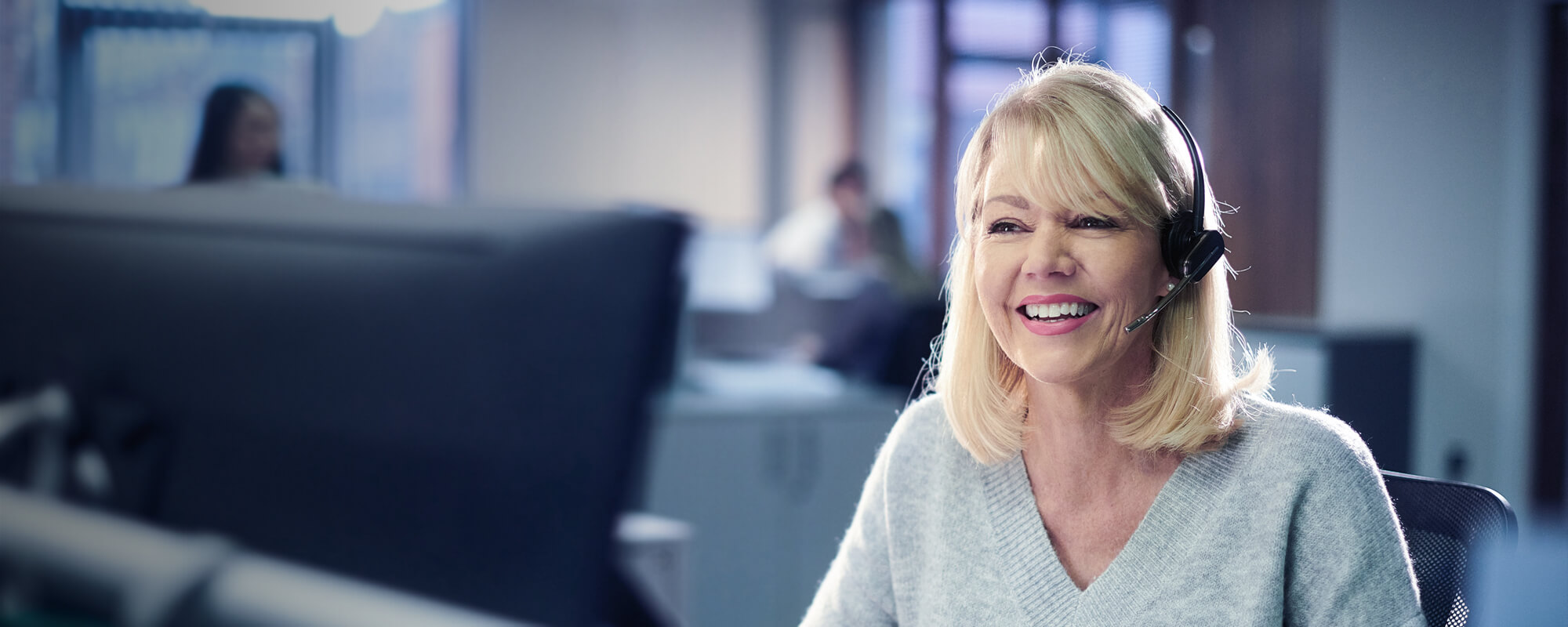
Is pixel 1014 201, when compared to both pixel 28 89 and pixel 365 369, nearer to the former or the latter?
pixel 365 369

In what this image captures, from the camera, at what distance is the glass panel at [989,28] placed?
5.85 meters

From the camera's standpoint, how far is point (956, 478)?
1020 mm

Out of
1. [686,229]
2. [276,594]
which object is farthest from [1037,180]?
[276,594]

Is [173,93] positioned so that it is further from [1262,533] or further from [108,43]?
[1262,533]

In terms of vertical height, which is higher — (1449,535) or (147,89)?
(147,89)

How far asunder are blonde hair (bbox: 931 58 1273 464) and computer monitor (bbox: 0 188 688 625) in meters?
0.50

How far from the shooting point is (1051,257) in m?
0.93

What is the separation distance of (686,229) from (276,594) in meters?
0.25

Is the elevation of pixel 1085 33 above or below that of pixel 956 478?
above

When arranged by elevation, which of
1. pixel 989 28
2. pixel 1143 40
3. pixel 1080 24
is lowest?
pixel 1143 40

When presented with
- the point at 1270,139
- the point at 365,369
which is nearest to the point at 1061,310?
the point at 365,369

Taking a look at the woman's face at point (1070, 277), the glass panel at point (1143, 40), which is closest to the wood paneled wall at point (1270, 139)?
the glass panel at point (1143, 40)

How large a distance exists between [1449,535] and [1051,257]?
391 millimetres

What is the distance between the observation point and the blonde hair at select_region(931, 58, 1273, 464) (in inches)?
36.0
